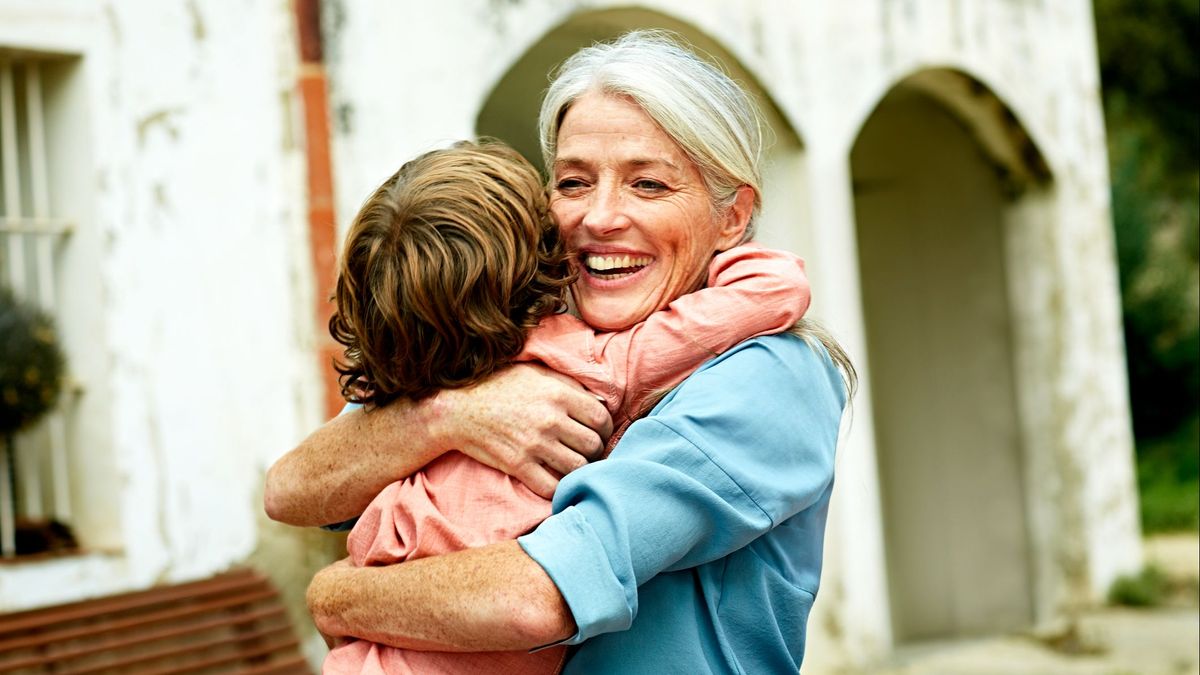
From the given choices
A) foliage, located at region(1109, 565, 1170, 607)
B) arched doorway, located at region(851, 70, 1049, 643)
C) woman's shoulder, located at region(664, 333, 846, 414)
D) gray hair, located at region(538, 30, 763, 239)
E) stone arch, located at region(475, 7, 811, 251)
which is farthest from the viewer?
arched doorway, located at region(851, 70, 1049, 643)

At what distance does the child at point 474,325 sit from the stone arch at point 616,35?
3595 mm

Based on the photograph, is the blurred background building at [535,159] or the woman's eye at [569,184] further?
the blurred background building at [535,159]

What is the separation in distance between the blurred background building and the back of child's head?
0.93 feet

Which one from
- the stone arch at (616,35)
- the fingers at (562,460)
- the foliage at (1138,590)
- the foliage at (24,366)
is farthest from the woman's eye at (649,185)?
the foliage at (1138,590)

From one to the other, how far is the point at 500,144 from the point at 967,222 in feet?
20.4

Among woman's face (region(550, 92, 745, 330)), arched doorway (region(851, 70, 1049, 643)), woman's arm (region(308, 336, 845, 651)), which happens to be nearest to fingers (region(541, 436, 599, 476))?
woman's arm (region(308, 336, 845, 651))

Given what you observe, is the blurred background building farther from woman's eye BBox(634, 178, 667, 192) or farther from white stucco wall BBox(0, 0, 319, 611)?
woman's eye BBox(634, 178, 667, 192)

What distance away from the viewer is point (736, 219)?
202 centimetres

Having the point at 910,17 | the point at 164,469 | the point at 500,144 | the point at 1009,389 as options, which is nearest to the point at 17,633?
the point at 164,469

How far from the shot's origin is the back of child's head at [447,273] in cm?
175

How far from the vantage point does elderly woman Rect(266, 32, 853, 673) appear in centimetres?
161

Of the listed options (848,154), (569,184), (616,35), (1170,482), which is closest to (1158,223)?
(1170,482)

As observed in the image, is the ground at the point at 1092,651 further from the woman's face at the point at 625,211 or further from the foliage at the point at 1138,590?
the woman's face at the point at 625,211

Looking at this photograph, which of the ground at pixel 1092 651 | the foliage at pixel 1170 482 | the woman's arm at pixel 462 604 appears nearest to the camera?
the woman's arm at pixel 462 604
